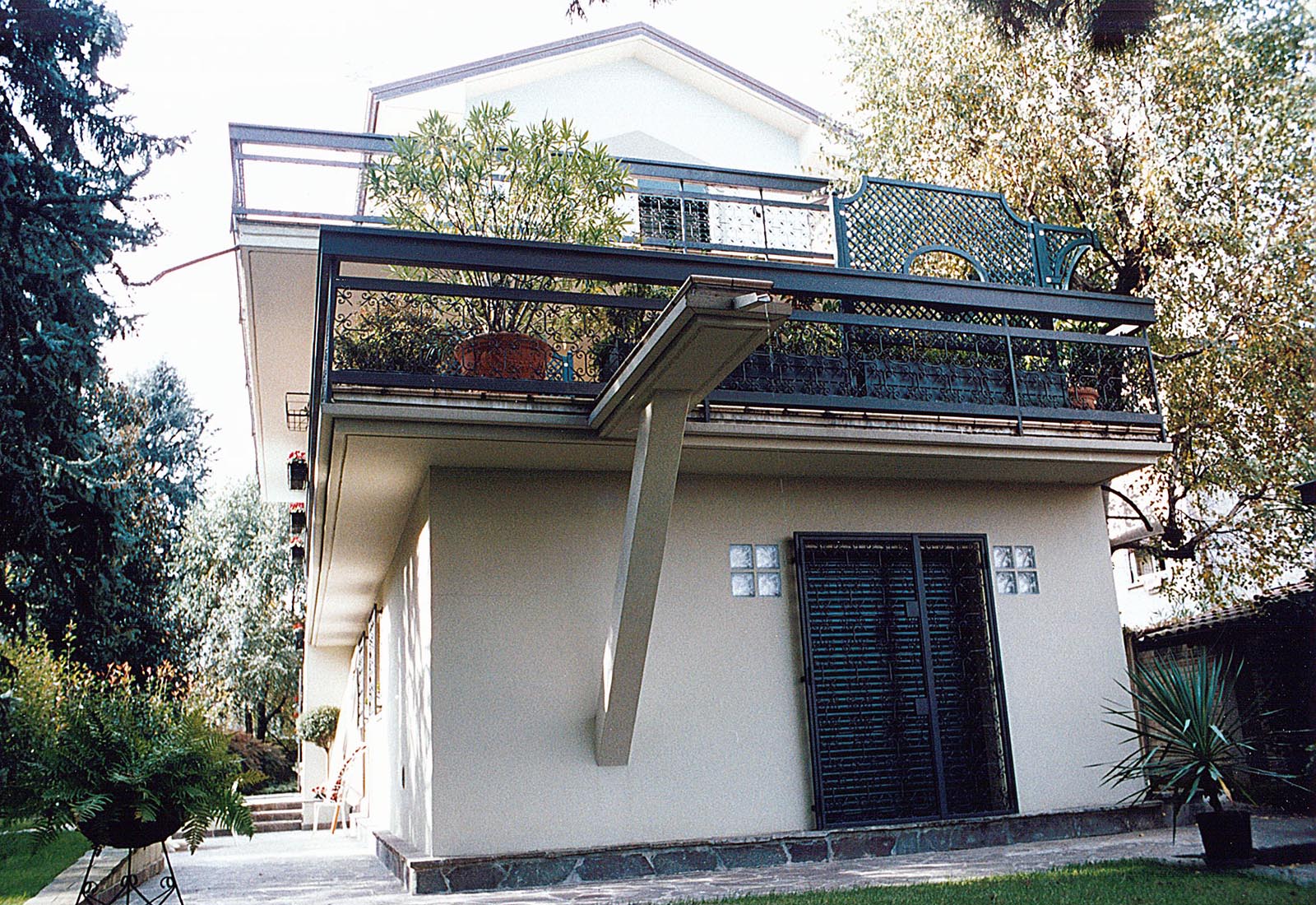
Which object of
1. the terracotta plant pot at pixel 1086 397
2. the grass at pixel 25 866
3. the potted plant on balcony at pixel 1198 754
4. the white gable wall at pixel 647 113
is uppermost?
the white gable wall at pixel 647 113

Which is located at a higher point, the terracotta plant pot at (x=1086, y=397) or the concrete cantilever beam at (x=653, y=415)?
the terracotta plant pot at (x=1086, y=397)

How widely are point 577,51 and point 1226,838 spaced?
43.6 feet

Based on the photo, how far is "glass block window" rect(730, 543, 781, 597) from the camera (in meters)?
8.24

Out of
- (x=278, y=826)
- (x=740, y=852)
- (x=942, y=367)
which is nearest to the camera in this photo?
(x=740, y=852)

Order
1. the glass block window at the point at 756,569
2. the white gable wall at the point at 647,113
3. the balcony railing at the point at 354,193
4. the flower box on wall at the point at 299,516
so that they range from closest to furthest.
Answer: the glass block window at the point at 756,569 < the balcony railing at the point at 354,193 < the flower box on wall at the point at 299,516 < the white gable wall at the point at 647,113

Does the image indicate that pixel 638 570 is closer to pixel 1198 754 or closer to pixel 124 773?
pixel 124 773

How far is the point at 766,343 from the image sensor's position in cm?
814

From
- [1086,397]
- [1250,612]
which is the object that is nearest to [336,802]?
[1086,397]

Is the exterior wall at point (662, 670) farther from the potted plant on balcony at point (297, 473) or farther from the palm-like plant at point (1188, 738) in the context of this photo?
the potted plant on balcony at point (297, 473)

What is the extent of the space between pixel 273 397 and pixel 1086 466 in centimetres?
866

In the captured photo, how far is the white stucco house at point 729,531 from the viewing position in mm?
7117

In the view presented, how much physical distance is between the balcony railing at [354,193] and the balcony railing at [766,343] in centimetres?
103

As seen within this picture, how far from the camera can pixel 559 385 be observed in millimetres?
7176

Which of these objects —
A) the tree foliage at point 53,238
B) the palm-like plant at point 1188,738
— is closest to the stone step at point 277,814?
the tree foliage at point 53,238
